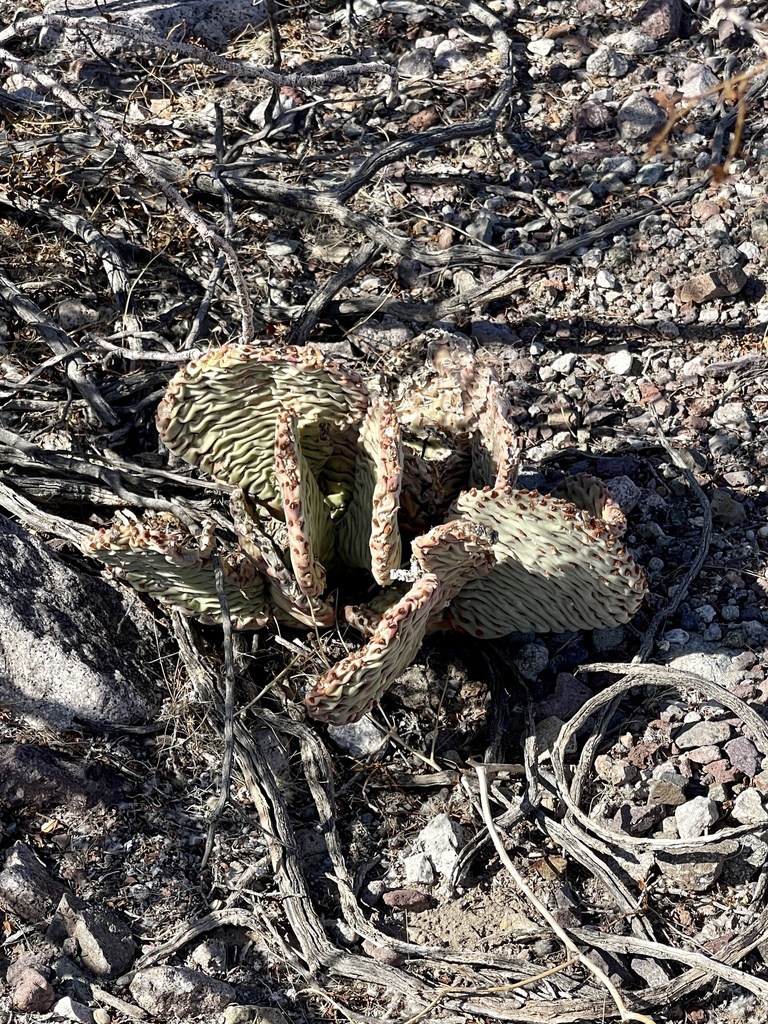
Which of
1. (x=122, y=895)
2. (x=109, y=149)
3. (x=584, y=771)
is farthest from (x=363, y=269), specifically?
(x=122, y=895)

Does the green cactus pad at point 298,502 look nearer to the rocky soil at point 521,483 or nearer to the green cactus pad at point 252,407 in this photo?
the green cactus pad at point 252,407

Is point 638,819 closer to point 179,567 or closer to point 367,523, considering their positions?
point 367,523

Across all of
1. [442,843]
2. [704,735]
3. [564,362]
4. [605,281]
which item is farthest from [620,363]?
[442,843]

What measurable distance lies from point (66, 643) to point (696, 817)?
4.91 feet

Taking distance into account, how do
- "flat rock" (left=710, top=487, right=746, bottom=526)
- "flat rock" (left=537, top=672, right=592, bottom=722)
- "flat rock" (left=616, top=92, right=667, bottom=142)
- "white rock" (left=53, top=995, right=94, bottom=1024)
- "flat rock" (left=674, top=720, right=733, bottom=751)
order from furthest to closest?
1. "flat rock" (left=616, top=92, right=667, bottom=142)
2. "flat rock" (left=710, top=487, right=746, bottom=526)
3. "flat rock" (left=537, top=672, right=592, bottom=722)
4. "flat rock" (left=674, top=720, right=733, bottom=751)
5. "white rock" (left=53, top=995, right=94, bottom=1024)

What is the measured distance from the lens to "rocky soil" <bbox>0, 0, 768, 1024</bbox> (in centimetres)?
236

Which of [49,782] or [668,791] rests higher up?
[49,782]

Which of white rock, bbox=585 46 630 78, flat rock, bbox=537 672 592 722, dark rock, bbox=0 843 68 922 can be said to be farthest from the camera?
white rock, bbox=585 46 630 78

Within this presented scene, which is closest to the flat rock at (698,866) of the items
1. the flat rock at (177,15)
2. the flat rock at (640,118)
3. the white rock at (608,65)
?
the flat rock at (640,118)

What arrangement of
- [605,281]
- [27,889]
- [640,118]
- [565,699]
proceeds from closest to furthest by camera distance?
[27,889] → [565,699] → [605,281] → [640,118]

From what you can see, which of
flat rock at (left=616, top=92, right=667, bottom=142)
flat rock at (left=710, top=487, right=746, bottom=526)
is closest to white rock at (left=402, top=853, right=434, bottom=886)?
flat rock at (left=710, top=487, right=746, bottom=526)

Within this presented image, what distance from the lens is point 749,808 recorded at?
8.20ft

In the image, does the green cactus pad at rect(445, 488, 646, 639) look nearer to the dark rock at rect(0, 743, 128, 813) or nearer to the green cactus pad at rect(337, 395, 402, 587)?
the green cactus pad at rect(337, 395, 402, 587)

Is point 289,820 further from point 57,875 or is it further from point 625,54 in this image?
point 625,54
